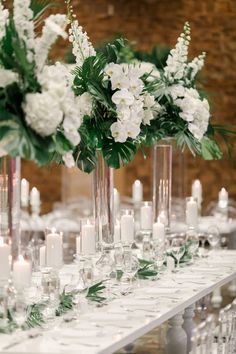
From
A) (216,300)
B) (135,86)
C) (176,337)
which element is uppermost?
Result: (135,86)

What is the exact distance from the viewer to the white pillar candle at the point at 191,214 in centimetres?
719

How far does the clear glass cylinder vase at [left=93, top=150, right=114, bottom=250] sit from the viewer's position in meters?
5.79

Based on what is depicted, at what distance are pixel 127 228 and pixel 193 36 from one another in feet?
30.5

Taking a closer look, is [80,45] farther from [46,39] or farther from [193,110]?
[46,39]

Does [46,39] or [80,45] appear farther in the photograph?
[80,45]

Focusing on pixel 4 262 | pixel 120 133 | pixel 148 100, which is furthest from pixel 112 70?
pixel 4 262

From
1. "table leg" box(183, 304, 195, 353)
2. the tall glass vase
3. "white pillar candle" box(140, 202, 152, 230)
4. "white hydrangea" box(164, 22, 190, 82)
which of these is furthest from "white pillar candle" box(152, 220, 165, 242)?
the tall glass vase

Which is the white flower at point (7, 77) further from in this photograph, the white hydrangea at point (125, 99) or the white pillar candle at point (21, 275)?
the white hydrangea at point (125, 99)

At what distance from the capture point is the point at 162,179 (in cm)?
689

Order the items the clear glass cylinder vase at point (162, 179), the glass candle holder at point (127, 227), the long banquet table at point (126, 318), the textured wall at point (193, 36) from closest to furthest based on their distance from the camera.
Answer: the long banquet table at point (126, 318), the glass candle holder at point (127, 227), the clear glass cylinder vase at point (162, 179), the textured wall at point (193, 36)

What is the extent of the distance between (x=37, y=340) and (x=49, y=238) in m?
0.73

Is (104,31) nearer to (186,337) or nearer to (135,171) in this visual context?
(135,171)

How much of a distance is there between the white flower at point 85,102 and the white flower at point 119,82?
14 cm

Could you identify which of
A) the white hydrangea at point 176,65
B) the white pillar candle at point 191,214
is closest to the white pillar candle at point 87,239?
the white hydrangea at point 176,65
